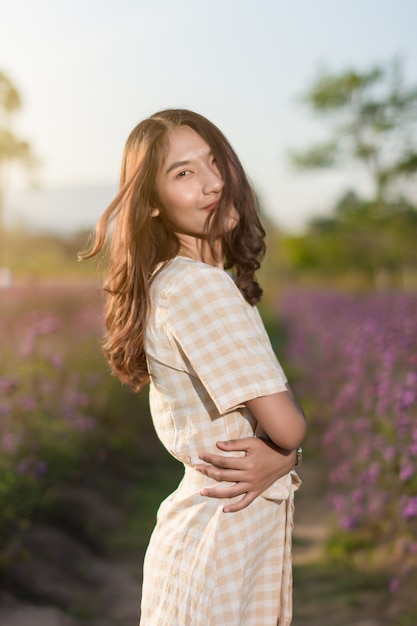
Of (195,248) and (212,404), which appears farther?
(195,248)

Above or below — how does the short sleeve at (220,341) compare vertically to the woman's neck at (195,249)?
below

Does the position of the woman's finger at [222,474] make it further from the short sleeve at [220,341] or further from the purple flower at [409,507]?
the purple flower at [409,507]

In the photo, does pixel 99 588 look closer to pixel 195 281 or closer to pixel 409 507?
pixel 409 507

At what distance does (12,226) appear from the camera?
24.8 metres

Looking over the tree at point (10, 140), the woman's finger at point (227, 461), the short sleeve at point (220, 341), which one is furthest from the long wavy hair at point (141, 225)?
the tree at point (10, 140)

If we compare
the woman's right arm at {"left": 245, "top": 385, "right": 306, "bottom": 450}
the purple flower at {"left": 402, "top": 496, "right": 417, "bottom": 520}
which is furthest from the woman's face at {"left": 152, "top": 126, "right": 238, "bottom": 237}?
the purple flower at {"left": 402, "top": 496, "right": 417, "bottom": 520}

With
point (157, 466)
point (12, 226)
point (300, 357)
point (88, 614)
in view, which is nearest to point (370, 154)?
point (12, 226)

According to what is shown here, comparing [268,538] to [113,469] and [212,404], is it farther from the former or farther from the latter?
[113,469]

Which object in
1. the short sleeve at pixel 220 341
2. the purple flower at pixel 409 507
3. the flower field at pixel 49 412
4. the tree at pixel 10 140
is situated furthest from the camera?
the tree at pixel 10 140

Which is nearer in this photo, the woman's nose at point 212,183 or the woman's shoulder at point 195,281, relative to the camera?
the woman's shoulder at point 195,281

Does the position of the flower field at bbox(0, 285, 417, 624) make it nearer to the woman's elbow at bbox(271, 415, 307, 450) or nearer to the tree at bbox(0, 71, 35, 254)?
the woman's elbow at bbox(271, 415, 307, 450)

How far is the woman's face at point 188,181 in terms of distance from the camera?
150cm

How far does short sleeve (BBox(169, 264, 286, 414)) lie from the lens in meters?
1.30

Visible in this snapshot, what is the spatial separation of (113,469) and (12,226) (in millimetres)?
20682
